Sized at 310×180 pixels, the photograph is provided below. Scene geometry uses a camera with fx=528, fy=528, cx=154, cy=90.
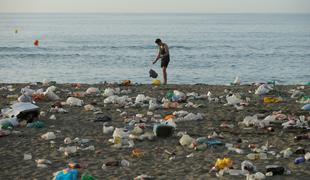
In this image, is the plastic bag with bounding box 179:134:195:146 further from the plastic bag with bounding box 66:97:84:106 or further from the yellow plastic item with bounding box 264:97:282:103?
the yellow plastic item with bounding box 264:97:282:103

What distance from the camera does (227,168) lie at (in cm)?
683

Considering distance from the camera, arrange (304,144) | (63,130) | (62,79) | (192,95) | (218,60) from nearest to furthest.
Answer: (304,144)
(63,130)
(192,95)
(62,79)
(218,60)

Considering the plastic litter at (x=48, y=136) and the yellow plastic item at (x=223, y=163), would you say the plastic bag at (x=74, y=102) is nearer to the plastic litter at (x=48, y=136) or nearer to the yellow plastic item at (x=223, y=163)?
the plastic litter at (x=48, y=136)

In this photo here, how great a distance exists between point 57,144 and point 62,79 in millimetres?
16334

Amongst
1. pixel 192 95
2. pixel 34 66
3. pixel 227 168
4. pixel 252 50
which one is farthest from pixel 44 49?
pixel 227 168

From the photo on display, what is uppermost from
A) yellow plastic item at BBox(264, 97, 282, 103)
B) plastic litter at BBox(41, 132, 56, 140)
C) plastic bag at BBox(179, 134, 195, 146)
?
yellow plastic item at BBox(264, 97, 282, 103)

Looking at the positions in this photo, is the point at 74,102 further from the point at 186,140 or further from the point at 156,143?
the point at 186,140

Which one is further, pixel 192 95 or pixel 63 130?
pixel 192 95

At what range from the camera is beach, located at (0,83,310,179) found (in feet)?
22.6

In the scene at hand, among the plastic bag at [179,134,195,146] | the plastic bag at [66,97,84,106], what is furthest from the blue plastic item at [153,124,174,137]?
the plastic bag at [66,97,84,106]

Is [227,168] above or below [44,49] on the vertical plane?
below

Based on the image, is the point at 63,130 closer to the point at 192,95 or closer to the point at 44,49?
the point at 192,95

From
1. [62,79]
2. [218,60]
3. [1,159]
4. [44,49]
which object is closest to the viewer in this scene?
[1,159]

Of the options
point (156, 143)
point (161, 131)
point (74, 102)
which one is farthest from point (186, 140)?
point (74, 102)
